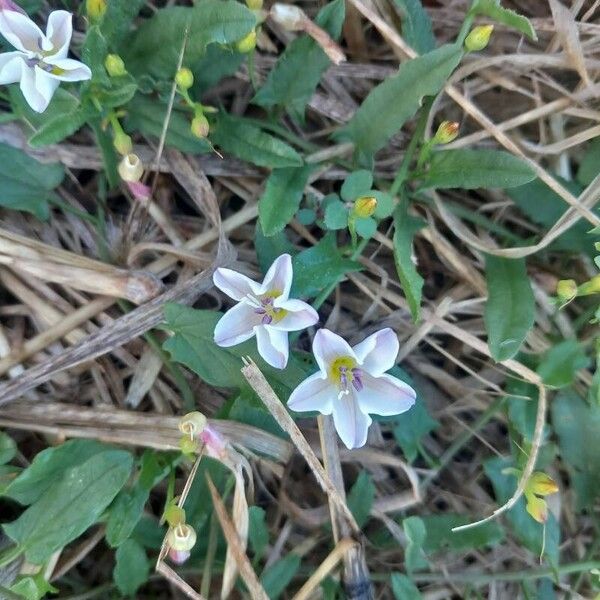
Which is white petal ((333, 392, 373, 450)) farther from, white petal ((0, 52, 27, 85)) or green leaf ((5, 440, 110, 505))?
A: white petal ((0, 52, 27, 85))

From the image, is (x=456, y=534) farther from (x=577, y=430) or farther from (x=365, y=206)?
(x=365, y=206)

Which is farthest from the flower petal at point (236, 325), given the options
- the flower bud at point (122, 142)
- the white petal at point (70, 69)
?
the white petal at point (70, 69)

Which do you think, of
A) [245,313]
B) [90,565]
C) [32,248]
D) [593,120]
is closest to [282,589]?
[90,565]

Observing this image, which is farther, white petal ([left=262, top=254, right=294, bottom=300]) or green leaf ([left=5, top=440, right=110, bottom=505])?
green leaf ([left=5, top=440, right=110, bottom=505])

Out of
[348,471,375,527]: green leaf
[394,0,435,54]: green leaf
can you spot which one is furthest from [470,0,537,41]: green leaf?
[348,471,375,527]: green leaf

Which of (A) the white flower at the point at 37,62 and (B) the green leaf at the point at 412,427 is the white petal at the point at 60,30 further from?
(B) the green leaf at the point at 412,427

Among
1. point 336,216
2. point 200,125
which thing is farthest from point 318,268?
point 200,125
